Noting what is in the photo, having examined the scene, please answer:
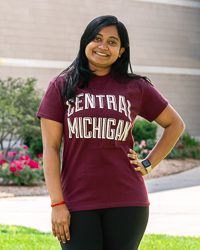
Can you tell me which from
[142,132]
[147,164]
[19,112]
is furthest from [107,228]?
[142,132]

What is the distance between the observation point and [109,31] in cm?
221

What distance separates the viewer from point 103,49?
221 centimetres

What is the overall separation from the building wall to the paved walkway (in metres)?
8.41

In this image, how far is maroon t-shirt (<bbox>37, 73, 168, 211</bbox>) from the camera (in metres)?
2.04

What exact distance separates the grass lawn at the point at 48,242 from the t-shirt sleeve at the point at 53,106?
2547 millimetres

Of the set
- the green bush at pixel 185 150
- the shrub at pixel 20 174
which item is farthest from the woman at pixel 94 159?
the green bush at pixel 185 150

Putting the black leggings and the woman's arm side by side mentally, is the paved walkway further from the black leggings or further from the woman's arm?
the black leggings

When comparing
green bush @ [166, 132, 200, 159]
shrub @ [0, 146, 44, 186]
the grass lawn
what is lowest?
green bush @ [166, 132, 200, 159]

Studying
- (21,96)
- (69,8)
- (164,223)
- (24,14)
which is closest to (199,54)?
(69,8)

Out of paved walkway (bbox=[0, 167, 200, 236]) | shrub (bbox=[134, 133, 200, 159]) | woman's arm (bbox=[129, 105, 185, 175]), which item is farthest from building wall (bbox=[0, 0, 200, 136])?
woman's arm (bbox=[129, 105, 185, 175])

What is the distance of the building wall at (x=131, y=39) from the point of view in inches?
596

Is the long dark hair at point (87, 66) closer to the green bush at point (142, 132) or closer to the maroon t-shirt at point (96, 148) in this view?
the maroon t-shirt at point (96, 148)

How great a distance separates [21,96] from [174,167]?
5042mm

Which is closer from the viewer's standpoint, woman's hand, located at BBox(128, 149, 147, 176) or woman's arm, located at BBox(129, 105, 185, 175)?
woman's hand, located at BBox(128, 149, 147, 176)
